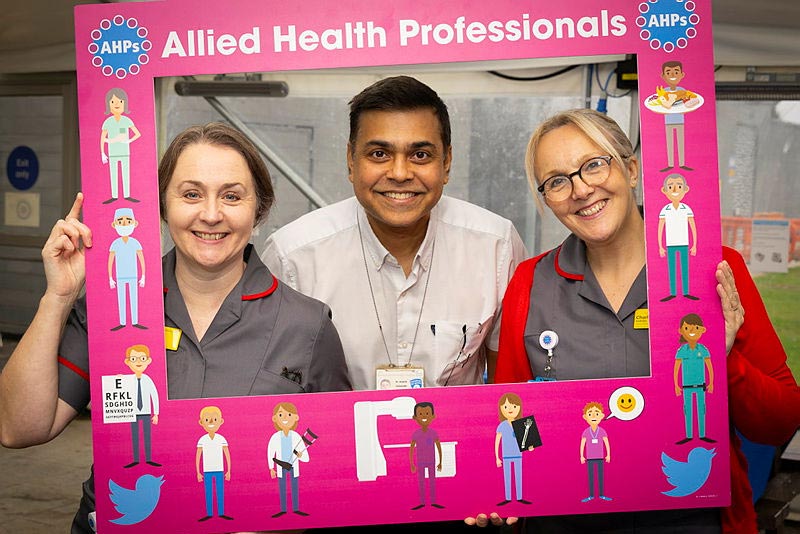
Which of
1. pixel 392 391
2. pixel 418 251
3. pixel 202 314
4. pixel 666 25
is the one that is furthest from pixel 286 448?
pixel 666 25

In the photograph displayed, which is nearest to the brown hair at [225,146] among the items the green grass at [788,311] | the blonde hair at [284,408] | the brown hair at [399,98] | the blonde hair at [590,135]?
the brown hair at [399,98]

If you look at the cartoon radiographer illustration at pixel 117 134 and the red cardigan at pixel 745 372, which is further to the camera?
the red cardigan at pixel 745 372

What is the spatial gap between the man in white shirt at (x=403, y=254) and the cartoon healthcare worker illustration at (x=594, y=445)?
0.38 meters

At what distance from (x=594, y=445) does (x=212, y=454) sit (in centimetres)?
101

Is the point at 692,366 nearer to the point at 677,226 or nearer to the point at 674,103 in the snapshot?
the point at 677,226

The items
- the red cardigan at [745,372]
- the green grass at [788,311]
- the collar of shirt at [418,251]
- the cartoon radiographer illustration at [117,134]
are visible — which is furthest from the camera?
the green grass at [788,311]

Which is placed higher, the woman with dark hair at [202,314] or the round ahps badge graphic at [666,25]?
the round ahps badge graphic at [666,25]

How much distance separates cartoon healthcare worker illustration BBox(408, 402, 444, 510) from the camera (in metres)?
2.15

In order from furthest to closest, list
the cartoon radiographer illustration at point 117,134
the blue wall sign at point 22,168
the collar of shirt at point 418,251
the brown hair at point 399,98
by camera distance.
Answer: the blue wall sign at point 22,168
the collar of shirt at point 418,251
the brown hair at point 399,98
the cartoon radiographer illustration at point 117,134

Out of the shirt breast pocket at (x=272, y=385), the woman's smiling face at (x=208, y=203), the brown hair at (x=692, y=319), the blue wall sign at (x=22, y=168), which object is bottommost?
the shirt breast pocket at (x=272, y=385)

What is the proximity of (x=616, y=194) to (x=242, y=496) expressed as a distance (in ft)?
4.20

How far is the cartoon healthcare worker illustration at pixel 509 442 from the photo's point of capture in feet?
7.06

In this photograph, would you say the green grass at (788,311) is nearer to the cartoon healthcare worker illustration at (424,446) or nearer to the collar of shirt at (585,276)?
the collar of shirt at (585,276)

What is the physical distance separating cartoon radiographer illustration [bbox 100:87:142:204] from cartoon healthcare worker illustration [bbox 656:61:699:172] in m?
1.36
